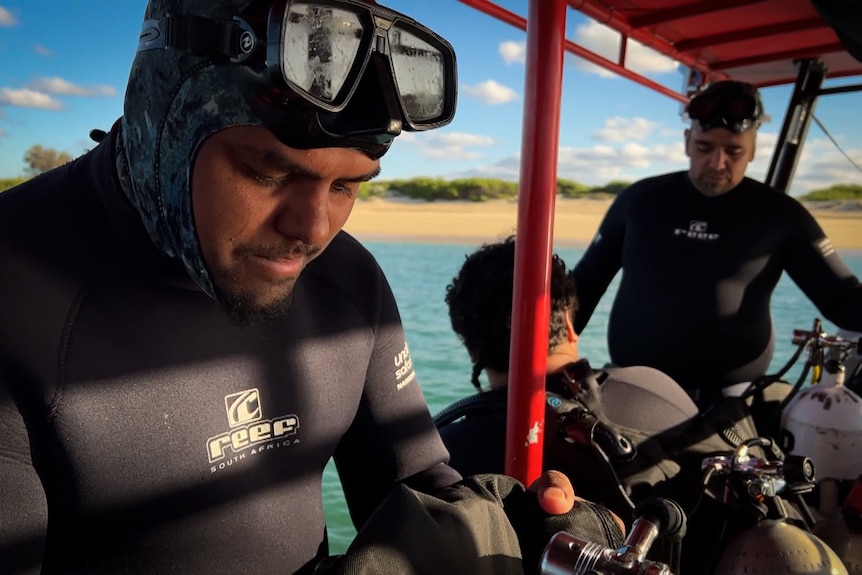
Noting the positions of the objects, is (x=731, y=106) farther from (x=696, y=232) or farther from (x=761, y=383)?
(x=761, y=383)

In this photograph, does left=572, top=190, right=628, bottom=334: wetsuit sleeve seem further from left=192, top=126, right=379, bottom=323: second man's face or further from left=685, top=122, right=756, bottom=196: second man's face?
left=192, top=126, right=379, bottom=323: second man's face

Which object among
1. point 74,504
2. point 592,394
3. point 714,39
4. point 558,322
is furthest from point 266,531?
point 714,39

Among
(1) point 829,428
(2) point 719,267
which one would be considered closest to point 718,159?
(2) point 719,267

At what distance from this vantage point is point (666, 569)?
2.20 ft

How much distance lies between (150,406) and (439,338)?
1174 centimetres

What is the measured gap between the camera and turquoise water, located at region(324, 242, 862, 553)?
505cm

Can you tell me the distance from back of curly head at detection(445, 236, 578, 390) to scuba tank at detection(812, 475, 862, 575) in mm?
628

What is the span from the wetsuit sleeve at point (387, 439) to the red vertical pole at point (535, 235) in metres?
0.28

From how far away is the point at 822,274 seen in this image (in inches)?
88.9

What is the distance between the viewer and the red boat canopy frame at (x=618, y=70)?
1.35 meters

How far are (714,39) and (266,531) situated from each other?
2.28 metres

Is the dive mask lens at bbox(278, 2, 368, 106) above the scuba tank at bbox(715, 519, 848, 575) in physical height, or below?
above

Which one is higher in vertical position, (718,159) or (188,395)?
(718,159)

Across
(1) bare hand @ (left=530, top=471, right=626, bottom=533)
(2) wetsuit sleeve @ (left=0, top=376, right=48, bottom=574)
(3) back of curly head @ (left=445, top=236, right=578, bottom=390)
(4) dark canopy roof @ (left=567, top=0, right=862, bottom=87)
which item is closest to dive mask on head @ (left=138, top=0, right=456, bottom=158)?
(2) wetsuit sleeve @ (left=0, top=376, right=48, bottom=574)
